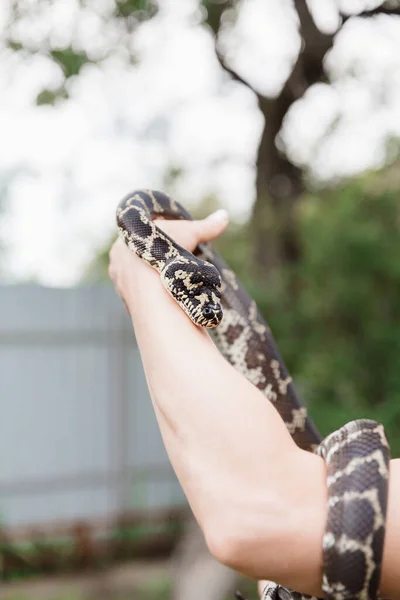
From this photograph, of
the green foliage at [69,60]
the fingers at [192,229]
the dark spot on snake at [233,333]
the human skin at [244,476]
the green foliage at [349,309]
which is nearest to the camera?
the human skin at [244,476]

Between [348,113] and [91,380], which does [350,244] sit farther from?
[91,380]

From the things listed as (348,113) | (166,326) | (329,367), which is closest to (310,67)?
(348,113)

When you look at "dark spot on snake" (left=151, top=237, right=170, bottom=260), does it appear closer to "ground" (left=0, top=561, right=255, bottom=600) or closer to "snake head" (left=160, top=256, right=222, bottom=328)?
"snake head" (left=160, top=256, right=222, bottom=328)

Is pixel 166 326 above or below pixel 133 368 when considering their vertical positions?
above

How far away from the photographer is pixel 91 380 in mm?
10859

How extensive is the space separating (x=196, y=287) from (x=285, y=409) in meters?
0.83

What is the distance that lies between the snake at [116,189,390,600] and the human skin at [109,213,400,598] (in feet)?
0.09

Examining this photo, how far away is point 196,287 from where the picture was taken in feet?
8.63

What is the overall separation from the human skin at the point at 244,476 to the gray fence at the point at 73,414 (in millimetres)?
9111

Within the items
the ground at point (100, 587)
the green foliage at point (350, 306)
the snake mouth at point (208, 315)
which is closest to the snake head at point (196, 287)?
the snake mouth at point (208, 315)

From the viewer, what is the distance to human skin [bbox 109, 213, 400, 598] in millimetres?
1467

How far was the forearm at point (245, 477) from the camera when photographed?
147 cm

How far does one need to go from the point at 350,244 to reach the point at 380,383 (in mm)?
1760

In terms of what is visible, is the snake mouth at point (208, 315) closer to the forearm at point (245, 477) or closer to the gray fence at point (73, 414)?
the forearm at point (245, 477)
